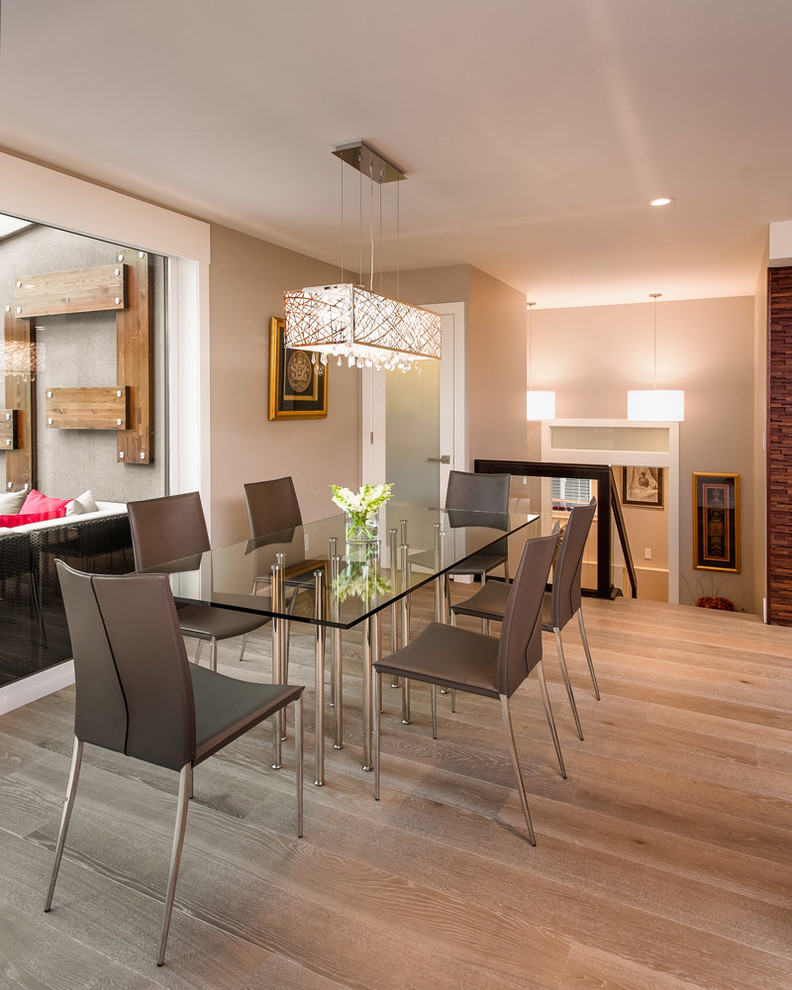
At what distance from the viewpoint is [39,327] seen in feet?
10.3

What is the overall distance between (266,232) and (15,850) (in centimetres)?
345

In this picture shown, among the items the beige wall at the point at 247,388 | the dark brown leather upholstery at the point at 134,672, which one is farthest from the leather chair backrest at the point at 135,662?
the beige wall at the point at 247,388

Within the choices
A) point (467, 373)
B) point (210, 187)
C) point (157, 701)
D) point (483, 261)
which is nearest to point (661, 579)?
point (467, 373)

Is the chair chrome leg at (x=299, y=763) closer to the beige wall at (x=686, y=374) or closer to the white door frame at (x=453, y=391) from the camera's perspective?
the white door frame at (x=453, y=391)

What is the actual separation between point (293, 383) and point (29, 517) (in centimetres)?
203

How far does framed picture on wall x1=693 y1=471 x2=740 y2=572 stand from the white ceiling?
295cm

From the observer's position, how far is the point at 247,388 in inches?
169

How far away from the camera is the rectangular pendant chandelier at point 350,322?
9.39ft

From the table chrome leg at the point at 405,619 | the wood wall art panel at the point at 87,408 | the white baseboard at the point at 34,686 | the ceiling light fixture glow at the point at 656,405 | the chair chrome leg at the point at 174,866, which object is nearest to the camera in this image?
the chair chrome leg at the point at 174,866

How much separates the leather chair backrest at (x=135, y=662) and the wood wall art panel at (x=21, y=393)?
5.12ft

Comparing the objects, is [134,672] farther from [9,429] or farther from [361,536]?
[9,429]

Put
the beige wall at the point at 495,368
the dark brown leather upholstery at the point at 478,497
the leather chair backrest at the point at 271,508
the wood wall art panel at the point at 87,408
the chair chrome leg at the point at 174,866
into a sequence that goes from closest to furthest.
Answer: the chair chrome leg at the point at 174,866
the wood wall art panel at the point at 87,408
the leather chair backrest at the point at 271,508
the dark brown leather upholstery at the point at 478,497
the beige wall at the point at 495,368

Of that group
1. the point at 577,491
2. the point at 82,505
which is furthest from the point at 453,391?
the point at 82,505

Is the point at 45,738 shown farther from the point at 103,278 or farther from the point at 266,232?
the point at 266,232
